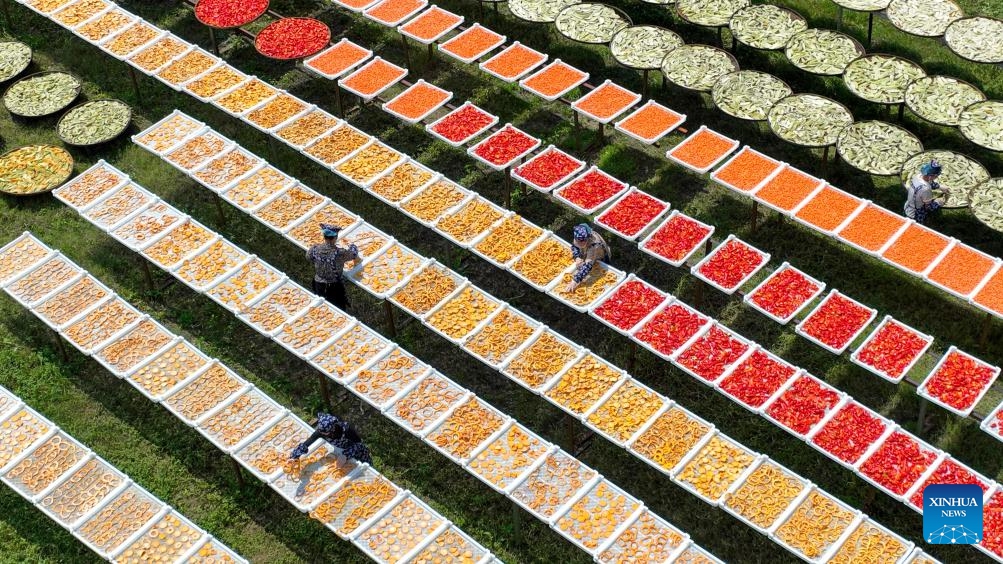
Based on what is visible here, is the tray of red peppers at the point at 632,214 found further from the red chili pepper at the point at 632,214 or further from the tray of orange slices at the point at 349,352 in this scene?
the tray of orange slices at the point at 349,352

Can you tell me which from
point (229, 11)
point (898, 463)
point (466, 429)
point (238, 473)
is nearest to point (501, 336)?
point (466, 429)

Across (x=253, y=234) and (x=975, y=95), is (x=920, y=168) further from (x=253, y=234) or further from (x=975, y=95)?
(x=253, y=234)

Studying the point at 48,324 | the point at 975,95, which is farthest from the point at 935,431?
the point at 48,324

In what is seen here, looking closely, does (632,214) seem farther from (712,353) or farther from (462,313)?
(462,313)

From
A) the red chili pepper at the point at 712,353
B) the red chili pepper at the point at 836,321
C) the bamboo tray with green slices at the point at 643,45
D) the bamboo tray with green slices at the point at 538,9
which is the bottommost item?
the red chili pepper at the point at 836,321

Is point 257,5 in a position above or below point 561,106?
above

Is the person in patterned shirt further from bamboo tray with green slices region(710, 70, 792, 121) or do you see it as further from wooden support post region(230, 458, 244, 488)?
bamboo tray with green slices region(710, 70, 792, 121)

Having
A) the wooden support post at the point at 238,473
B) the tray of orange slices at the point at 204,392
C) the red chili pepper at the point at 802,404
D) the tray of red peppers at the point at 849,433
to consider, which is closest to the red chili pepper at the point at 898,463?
the tray of red peppers at the point at 849,433
